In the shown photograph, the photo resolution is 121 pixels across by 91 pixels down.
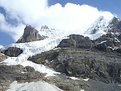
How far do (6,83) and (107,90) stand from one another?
4451 centimetres

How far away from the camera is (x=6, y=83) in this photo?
163m

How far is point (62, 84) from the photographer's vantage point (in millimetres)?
164875

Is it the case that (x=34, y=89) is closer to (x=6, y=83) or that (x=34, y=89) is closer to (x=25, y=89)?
(x=25, y=89)

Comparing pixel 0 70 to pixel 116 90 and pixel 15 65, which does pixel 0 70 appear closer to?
pixel 15 65

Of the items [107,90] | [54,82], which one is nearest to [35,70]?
[54,82]

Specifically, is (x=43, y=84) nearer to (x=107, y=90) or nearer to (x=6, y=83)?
(x=6, y=83)

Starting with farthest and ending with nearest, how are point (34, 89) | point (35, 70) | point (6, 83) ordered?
point (35, 70), point (6, 83), point (34, 89)

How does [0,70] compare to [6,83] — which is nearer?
[6,83]

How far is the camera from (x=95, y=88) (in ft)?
558

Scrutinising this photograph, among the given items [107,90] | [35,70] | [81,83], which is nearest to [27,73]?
[35,70]

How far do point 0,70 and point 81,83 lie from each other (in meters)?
39.6

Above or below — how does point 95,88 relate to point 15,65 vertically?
below

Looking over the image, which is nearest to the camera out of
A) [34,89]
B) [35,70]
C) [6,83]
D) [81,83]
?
[34,89]

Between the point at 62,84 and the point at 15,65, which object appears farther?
the point at 15,65
